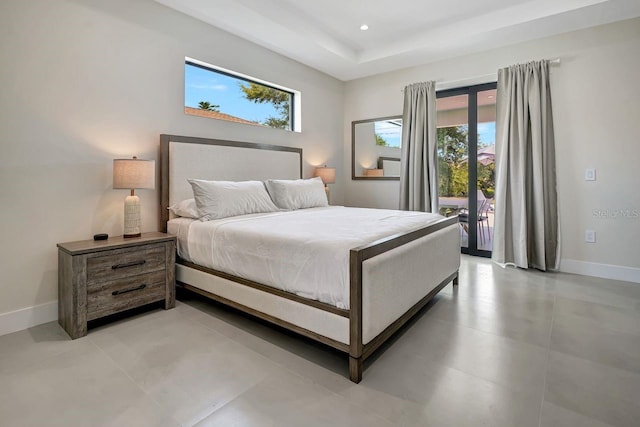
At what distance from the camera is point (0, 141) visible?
215 cm

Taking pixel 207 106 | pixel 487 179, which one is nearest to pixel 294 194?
pixel 207 106

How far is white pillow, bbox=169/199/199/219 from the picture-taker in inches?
112

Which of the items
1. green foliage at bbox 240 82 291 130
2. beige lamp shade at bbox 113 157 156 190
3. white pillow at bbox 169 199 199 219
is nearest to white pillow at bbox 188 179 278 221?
white pillow at bbox 169 199 199 219

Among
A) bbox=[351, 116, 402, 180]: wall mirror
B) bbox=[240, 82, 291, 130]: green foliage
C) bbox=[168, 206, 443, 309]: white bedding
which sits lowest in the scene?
bbox=[168, 206, 443, 309]: white bedding

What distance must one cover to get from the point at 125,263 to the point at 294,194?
1.76 metres

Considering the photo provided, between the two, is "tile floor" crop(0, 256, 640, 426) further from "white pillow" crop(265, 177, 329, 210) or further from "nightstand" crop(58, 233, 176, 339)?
"white pillow" crop(265, 177, 329, 210)

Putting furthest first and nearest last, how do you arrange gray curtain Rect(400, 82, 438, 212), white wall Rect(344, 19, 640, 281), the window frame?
Answer: gray curtain Rect(400, 82, 438, 212) < the window frame < white wall Rect(344, 19, 640, 281)

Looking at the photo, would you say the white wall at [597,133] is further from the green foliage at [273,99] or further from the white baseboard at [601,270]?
the green foliage at [273,99]

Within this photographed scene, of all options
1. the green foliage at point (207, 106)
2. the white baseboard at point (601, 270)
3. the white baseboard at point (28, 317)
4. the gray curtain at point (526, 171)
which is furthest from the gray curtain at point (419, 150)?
the white baseboard at point (28, 317)

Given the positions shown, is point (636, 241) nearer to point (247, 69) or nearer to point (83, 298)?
point (247, 69)

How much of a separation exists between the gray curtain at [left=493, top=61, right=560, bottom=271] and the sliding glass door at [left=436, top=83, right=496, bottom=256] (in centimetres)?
34

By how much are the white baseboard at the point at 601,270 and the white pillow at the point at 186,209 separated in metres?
3.96

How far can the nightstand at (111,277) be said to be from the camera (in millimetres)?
2121

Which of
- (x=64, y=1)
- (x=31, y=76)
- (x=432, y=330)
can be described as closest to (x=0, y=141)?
(x=31, y=76)
